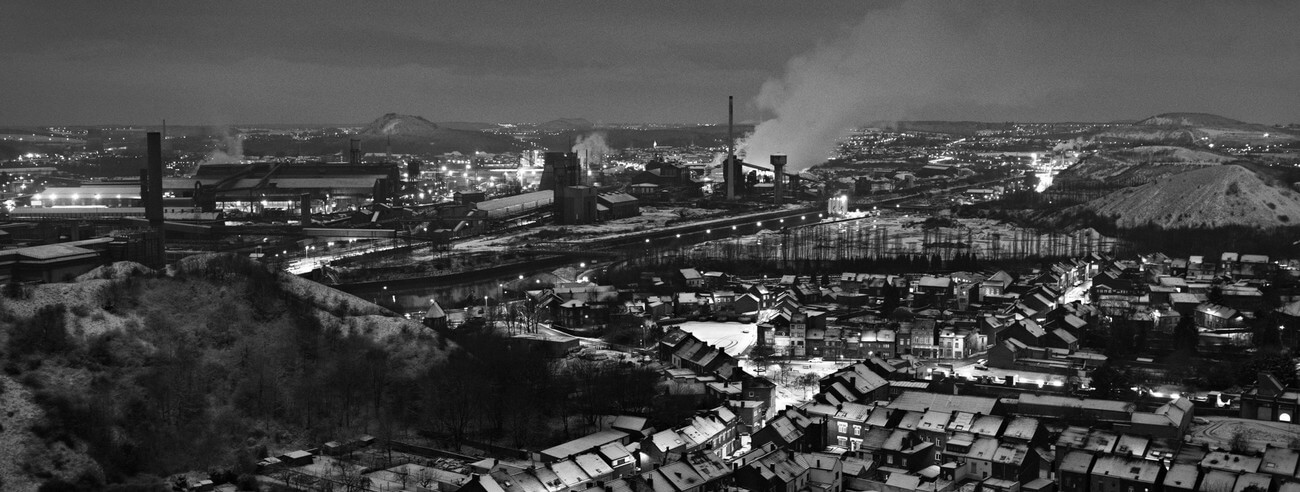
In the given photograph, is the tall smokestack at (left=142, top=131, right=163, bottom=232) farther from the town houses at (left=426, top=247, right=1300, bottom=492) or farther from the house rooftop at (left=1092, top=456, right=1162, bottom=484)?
the house rooftop at (left=1092, top=456, right=1162, bottom=484)

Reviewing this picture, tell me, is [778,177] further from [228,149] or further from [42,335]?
[228,149]

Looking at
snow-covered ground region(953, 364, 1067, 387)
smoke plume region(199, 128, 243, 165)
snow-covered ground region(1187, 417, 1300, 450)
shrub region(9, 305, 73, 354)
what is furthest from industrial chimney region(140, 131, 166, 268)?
smoke plume region(199, 128, 243, 165)

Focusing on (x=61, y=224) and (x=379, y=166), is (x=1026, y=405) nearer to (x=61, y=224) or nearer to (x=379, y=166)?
(x=61, y=224)

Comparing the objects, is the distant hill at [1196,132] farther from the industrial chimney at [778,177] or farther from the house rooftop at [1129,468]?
the house rooftop at [1129,468]

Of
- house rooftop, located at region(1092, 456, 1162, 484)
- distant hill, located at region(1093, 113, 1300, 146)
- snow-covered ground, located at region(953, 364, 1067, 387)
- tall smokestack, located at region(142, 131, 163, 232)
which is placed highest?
distant hill, located at region(1093, 113, 1300, 146)

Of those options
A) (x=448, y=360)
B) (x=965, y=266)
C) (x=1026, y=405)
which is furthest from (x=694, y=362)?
(x=965, y=266)

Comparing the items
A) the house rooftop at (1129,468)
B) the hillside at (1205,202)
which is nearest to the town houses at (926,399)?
the house rooftop at (1129,468)
